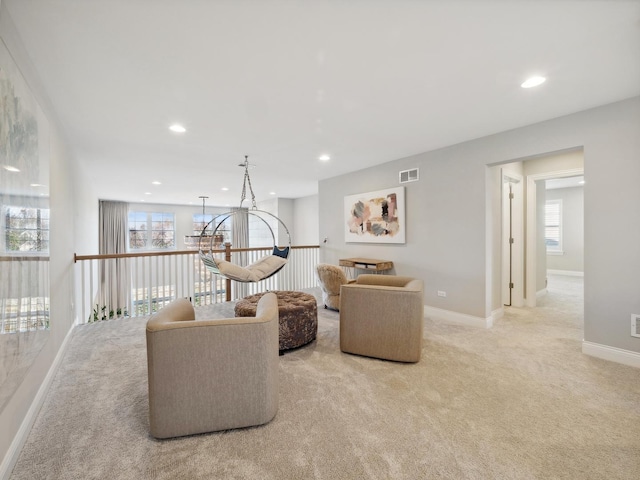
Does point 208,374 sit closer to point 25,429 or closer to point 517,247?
point 25,429

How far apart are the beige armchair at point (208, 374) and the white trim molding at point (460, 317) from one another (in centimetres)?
286

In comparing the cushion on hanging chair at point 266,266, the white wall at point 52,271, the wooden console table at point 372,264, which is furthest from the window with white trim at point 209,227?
the cushion on hanging chair at point 266,266

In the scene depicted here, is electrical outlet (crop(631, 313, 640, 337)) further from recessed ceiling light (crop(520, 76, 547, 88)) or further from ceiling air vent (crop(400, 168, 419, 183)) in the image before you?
Result: ceiling air vent (crop(400, 168, 419, 183))

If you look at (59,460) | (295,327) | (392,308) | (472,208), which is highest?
(472,208)

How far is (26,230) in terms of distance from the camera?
1.65 meters

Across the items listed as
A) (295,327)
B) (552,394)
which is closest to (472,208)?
(552,394)

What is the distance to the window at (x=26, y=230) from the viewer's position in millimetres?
1421

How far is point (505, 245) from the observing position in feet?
14.4

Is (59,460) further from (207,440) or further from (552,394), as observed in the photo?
(552,394)

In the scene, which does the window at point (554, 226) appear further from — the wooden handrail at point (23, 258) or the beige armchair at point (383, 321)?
the wooden handrail at point (23, 258)

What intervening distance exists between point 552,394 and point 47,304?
3706 millimetres

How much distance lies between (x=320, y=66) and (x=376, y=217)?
10.0 ft

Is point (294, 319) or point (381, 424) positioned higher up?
point (294, 319)

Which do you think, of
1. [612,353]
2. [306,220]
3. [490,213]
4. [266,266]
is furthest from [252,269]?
[306,220]
